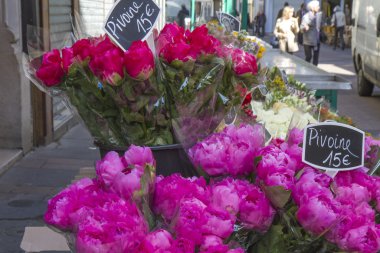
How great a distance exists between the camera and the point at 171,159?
2127 millimetres

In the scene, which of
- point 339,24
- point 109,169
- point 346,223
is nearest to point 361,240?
point 346,223

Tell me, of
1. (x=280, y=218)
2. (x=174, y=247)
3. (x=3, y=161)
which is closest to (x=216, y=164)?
(x=280, y=218)

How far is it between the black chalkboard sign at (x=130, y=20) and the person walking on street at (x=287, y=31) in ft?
40.4

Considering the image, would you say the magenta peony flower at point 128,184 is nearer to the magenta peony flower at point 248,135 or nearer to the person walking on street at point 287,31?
the magenta peony flower at point 248,135

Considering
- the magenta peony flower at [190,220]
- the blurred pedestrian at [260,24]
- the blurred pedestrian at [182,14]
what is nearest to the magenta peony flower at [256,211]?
the magenta peony flower at [190,220]

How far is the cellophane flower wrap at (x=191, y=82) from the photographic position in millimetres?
2031

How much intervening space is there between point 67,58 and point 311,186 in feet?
2.96

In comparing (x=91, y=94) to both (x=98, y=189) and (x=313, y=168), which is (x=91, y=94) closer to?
(x=98, y=189)

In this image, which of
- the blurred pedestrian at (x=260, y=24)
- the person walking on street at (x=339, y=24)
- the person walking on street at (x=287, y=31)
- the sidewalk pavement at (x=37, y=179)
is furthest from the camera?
the blurred pedestrian at (x=260, y=24)

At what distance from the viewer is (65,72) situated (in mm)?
2084

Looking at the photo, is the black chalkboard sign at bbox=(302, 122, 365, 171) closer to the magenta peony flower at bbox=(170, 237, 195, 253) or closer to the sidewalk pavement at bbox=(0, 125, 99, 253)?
the magenta peony flower at bbox=(170, 237, 195, 253)

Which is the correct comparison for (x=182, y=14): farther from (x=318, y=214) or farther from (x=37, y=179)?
(x=318, y=214)

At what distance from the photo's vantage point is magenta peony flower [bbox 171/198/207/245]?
151cm

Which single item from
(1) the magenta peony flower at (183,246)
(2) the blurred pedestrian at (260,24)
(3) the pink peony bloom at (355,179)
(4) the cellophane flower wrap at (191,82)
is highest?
(4) the cellophane flower wrap at (191,82)
